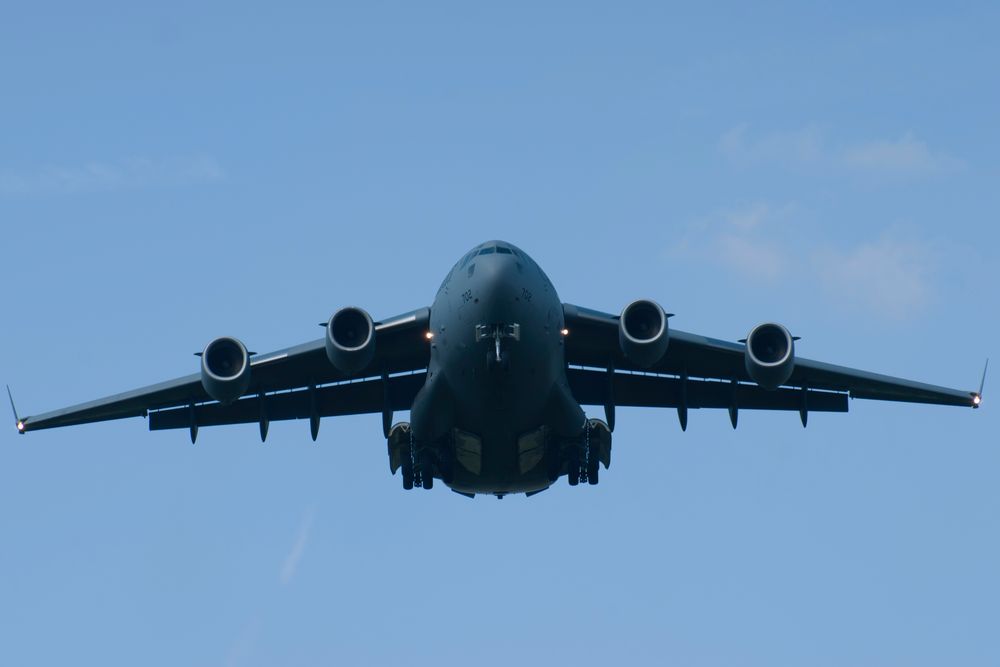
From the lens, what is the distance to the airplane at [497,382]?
19734mm

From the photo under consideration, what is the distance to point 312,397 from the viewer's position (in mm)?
23750

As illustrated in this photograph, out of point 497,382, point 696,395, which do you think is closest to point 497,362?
point 497,382

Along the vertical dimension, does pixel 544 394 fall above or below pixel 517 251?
below

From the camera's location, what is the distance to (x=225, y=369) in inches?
818

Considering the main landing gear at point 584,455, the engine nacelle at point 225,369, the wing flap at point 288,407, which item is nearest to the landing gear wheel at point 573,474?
the main landing gear at point 584,455

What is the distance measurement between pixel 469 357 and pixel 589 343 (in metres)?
3.43

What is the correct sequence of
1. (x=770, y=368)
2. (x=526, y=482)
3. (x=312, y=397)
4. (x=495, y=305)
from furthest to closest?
1. (x=312, y=397)
2. (x=526, y=482)
3. (x=770, y=368)
4. (x=495, y=305)

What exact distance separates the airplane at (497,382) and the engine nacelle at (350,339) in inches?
0.7

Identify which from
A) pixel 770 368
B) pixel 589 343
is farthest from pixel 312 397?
pixel 770 368

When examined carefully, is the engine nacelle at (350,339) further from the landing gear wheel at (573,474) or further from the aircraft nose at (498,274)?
the landing gear wheel at (573,474)

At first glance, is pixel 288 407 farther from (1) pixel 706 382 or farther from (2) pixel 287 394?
(1) pixel 706 382

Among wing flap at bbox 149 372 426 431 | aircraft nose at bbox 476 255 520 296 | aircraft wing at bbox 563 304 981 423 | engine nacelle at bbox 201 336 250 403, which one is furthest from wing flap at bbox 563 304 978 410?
engine nacelle at bbox 201 336 250 403

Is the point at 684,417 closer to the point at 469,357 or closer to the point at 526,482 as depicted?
the point at 526,482

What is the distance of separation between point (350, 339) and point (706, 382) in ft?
21.2
